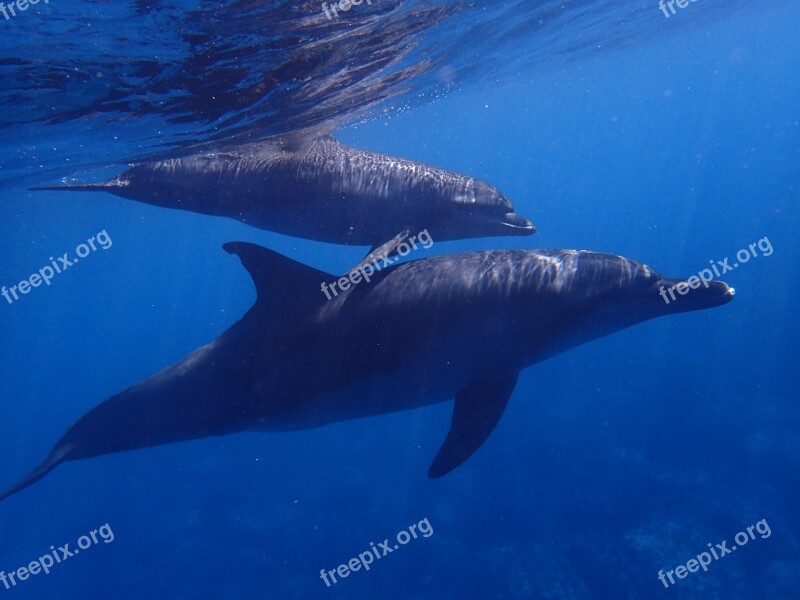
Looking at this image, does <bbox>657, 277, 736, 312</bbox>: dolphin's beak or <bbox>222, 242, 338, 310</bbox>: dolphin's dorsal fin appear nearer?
<bbox>657, 277, 736, 312</bbox>: dolphin's beak

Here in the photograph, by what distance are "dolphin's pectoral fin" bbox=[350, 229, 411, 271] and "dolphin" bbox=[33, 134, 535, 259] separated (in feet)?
0.05

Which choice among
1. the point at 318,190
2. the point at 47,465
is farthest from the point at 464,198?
the point at 47,465

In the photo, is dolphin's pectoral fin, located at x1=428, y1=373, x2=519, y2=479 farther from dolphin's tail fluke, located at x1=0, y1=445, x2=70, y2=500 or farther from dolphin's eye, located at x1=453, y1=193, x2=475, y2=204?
dolphin's tail fluke, located at x1=0, y1=445, x2=70, y2=500

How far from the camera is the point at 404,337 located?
587 cm

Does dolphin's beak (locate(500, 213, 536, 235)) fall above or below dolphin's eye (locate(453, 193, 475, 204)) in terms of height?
below

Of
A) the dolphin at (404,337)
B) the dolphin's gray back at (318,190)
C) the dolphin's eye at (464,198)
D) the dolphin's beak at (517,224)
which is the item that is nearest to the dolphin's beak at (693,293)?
the dolphin at (404,337)

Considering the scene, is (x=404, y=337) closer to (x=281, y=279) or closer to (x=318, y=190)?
(x=281, y=279)

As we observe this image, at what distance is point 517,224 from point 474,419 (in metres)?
2.99

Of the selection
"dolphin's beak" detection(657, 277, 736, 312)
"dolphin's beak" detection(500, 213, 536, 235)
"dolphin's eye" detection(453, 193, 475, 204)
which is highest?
"dolphin's eye" detection(453, 193, 475, 204)

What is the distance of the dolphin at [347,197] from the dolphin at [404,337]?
1.12 m

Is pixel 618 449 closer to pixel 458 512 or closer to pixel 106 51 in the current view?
pixel 458 512

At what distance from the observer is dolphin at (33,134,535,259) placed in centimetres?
Answer: 807

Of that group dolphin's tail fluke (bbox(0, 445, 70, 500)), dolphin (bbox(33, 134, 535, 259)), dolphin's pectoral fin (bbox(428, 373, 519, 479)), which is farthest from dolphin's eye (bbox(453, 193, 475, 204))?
dolphin's tail fluke (bbox(0, 445, 70, 500))

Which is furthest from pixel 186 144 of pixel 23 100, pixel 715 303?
pixel 715 303
